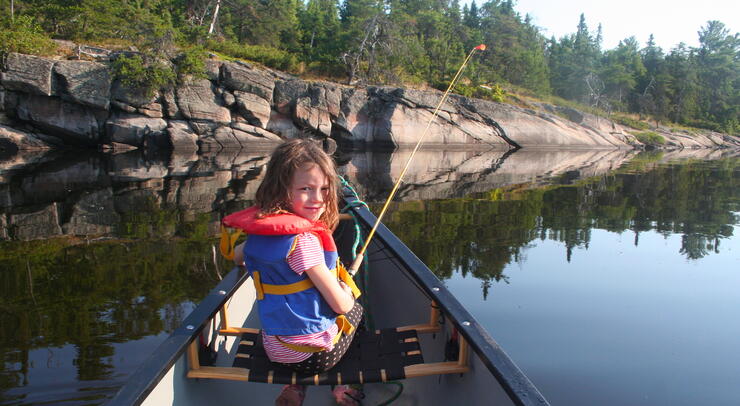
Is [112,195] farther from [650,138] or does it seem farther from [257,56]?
[650,138]

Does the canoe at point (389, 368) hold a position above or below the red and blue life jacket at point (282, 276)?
below

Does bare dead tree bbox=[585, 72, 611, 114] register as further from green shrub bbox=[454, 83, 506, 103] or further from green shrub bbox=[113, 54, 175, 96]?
green shrub bbox=[113, 54, 175, 96]

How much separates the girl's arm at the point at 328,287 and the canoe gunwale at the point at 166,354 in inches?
23.4

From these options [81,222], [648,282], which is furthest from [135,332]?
[648,282]

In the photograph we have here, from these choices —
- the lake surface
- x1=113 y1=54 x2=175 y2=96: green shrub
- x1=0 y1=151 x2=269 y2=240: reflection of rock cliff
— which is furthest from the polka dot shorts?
x1=113 y1=54 x2=175 y2=96: green shrub

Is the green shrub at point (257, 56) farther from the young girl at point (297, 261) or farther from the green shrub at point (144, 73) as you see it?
the young girl at point (297, 261)

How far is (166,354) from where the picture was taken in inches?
71.7

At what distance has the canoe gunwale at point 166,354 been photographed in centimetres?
158

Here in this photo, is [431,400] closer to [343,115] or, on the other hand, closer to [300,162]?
[300,162]

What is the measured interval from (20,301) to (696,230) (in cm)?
861

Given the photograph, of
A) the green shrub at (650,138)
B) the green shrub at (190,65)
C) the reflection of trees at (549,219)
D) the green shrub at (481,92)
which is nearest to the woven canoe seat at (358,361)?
the reflection of trees at (549,219)

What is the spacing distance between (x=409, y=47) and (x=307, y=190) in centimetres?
2973

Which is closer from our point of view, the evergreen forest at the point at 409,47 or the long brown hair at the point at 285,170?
the long brown hair at the point at 285,170

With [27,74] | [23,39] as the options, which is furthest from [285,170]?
[23,39]
